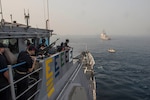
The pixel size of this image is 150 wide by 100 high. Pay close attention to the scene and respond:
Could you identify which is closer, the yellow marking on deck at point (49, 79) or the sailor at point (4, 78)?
the sailor at point (4, 78)

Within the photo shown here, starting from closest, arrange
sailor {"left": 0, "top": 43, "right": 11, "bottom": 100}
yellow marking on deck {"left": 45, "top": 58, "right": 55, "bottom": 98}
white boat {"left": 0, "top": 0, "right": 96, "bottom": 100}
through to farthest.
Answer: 1. sailor {"left": 0, "top": 43, "right": 11, "bottom": 100}
2. white boat {"left": 0, "top": 0, "right": 96, "bottom": 100}
3. yellow marking on deck {"left": 45, "top": 58, "right": 55, "bottom": 98}

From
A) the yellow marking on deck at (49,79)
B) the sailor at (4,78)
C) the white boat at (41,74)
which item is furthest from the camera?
the yellow marking on deck at (49,79)

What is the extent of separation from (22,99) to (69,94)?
2.09 metres

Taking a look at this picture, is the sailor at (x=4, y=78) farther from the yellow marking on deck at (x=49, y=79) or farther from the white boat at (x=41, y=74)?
the yellow marking on deck at (x=49, y=79)

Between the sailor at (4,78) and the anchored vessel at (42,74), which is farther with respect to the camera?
the anchored vessel at (42,74)

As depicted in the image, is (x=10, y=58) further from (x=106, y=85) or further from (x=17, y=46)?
(x=106, y=85)

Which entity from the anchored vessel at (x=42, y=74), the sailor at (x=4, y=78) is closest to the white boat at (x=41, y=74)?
the anchored vessel at (x=42, y=74)

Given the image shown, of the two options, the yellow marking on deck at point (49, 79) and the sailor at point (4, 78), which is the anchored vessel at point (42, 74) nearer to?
the yellow marking on deck at point (49, 79)

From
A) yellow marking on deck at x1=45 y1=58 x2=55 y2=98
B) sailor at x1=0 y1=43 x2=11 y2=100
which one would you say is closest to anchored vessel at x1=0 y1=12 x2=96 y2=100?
yellow marking on deck at x1=45 y1=58 x2=55 y2=98

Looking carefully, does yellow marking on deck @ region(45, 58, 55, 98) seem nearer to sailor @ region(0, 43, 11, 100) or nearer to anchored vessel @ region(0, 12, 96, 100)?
anchored vessel @ region(0, 12, 96, 100)

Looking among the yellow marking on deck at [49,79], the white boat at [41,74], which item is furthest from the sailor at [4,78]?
the yellow marking on deck at [49,79]

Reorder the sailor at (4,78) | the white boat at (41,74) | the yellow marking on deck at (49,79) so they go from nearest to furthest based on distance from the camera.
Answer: the sailor at (4,78)
the white boat at (41,74)
the yellow marking on deck at (49,79)

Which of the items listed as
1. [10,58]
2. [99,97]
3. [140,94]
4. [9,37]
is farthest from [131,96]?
[10,58]

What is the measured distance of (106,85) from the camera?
923 inches
